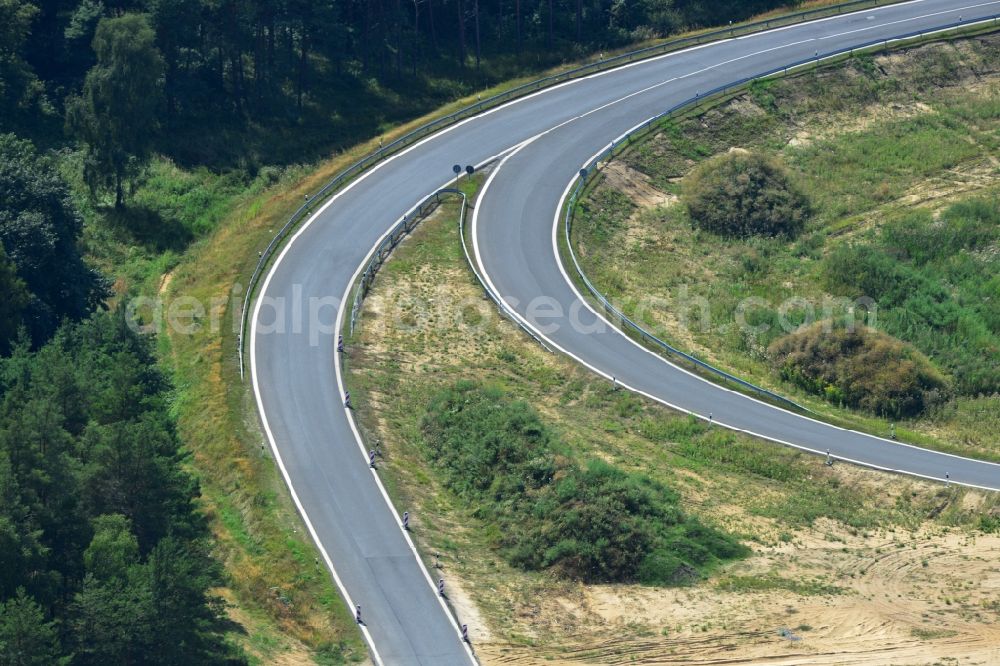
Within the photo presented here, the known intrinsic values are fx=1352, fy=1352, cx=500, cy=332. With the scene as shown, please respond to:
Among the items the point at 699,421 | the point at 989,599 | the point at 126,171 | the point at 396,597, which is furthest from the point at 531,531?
the point at 126,171

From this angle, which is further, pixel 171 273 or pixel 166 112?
pixel 166 112

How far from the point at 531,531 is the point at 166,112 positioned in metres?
41.9

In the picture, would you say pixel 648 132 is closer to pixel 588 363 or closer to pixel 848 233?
pixel 848 233

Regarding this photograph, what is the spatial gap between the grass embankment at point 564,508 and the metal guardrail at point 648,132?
14.2 feet

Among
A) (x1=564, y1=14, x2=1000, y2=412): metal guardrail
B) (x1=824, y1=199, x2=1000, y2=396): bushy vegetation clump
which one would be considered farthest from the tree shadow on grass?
(x1=824, y1=199, x2=1000, y2=396): bushy vegetation clump

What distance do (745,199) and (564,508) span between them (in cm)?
3190

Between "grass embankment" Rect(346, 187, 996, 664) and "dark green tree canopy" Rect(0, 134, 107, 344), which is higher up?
"dark green tree canopy" Rect(0, 134, 107, 344)

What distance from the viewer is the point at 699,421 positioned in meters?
58.4

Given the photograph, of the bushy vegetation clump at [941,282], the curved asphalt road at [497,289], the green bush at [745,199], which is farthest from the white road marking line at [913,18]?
the bushy vegetation clump at [941,282]

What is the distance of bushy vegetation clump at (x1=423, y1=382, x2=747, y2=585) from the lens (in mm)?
48938

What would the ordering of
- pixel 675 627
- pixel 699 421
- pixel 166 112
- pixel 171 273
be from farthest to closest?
pixel 166 112 → pixel 171 273 → pixel 699 421 → pixel 675 627

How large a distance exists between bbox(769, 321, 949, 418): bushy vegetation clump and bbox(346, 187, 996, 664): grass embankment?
6.63 m

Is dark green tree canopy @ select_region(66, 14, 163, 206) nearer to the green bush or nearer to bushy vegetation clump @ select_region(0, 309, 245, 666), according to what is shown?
bushy vegetation clump @ select_region(0, 309, 245, 666)

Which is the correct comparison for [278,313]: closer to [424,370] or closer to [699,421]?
[424,370]
